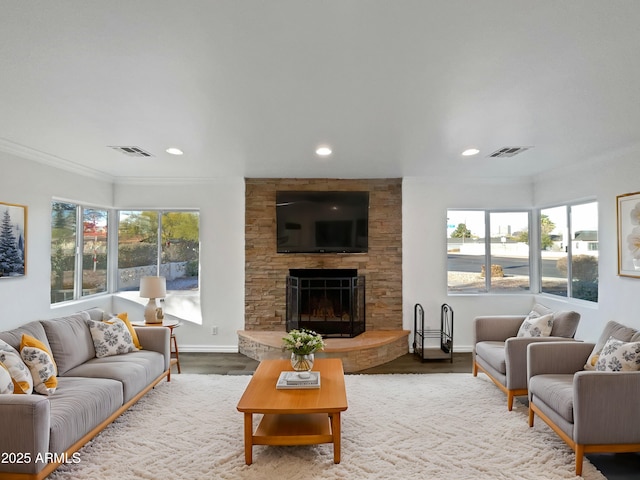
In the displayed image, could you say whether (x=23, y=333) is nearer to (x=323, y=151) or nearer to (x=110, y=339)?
(x=110, y=339)

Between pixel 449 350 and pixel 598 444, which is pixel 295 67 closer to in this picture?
pixel 598 444

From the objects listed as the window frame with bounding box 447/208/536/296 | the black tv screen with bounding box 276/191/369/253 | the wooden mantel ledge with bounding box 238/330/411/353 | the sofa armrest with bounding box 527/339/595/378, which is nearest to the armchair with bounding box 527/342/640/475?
the sofa armrest with bounding box 527/339/595/378

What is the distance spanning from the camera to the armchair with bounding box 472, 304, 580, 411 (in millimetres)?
3393

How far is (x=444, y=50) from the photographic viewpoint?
1.84 m

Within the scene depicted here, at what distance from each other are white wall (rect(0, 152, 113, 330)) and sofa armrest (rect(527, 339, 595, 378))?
4.83 metres

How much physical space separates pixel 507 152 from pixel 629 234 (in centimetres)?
143

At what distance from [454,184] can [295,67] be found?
4.03m

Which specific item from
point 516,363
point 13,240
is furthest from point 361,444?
point 13,240

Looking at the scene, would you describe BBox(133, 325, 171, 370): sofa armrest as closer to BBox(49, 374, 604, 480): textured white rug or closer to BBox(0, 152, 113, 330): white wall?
BBox(49, 374, 604, 480): textured white rug

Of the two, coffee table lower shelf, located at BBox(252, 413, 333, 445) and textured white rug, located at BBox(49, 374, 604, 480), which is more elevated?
coffee table lower shelf, located at BBox(252, 413, 333, 445)

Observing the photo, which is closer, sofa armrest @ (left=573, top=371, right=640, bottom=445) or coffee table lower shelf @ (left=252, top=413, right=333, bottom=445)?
sofa armrest @ (left=573, top=371, right=640, bottom=445)

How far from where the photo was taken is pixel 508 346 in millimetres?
3424

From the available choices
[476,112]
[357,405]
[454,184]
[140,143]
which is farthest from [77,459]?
[454,184]

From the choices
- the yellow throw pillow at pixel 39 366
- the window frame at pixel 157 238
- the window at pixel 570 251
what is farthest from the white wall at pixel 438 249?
the yellow throw pillow at pixel 39 366
